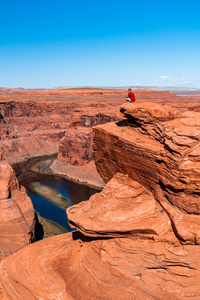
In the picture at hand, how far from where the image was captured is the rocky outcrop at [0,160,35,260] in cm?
2542

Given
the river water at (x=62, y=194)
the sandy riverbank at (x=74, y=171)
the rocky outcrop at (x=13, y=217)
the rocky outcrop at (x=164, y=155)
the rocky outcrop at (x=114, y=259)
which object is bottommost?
the river water at (x=62, y=194)

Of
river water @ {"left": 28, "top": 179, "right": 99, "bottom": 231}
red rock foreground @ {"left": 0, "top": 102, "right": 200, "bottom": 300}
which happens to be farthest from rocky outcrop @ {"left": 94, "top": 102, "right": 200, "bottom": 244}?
river water @ {"left": 28, "top": 179, "right": 99, "bottom": 231}

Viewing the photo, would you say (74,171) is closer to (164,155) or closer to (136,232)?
(136,232)

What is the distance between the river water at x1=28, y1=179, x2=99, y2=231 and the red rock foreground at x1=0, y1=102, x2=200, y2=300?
25.7 m

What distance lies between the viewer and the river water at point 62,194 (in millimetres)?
41875

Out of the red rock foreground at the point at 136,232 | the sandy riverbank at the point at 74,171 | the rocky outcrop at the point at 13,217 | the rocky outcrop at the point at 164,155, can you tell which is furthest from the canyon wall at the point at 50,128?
→ the red rock foreground at the point at 136,232

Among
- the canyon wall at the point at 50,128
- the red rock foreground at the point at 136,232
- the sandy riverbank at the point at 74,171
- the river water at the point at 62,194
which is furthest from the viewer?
the canyon wall at the point at 50,128

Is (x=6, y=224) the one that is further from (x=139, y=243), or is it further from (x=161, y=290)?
(x=161, y=290)

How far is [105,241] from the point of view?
492 inches

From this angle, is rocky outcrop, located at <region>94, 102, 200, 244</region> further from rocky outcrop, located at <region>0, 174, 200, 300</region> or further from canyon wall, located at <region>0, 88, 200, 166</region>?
canyon wall, located at <region>0, 88, 200, 166</region>

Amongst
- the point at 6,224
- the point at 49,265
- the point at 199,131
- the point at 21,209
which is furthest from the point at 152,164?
the point at 21,209

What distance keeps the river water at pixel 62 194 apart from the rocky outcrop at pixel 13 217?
10106mm

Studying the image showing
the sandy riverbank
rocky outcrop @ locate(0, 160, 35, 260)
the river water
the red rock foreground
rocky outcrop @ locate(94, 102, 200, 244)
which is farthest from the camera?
the sandy riverbank

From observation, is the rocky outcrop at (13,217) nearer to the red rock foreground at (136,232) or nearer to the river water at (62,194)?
the river water at (62,194)
